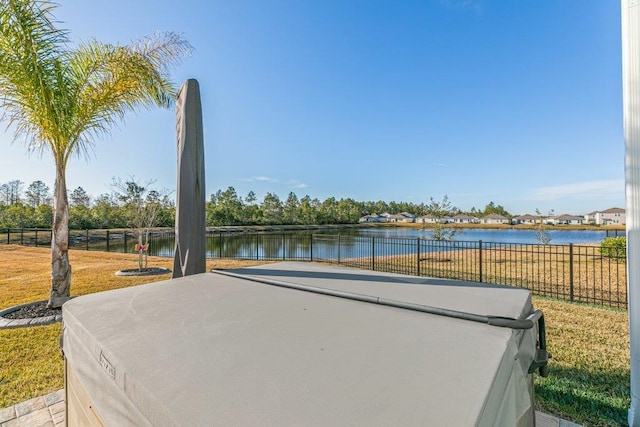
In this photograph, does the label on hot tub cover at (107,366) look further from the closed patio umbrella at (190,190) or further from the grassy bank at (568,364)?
the grassy bank at (568,364)

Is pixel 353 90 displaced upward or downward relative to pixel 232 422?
upward

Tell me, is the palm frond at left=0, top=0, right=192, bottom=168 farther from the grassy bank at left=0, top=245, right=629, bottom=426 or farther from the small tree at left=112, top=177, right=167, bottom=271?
the small tree at left=112, top=177, right=167, bottom=271

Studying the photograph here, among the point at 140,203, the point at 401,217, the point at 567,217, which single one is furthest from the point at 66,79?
the point at 567,217

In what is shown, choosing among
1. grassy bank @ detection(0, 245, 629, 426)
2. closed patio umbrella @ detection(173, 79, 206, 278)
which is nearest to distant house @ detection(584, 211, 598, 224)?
grassy bank @ detection(0, 245, 629, 426)

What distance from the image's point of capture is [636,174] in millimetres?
1888

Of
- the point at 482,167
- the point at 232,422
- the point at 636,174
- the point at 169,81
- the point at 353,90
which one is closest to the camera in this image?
the point at 232,422

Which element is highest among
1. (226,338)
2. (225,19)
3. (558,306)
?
(225,19)

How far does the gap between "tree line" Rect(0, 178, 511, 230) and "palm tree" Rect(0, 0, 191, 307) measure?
5329 mm

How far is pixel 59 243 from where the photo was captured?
4.32 metres

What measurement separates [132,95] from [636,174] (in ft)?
20.5

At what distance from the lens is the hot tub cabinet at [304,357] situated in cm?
74

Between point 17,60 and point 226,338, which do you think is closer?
point 226,338

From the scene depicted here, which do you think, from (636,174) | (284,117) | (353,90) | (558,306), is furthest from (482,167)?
(636,174)

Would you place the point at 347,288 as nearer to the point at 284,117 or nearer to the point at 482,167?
the point at 284,117
